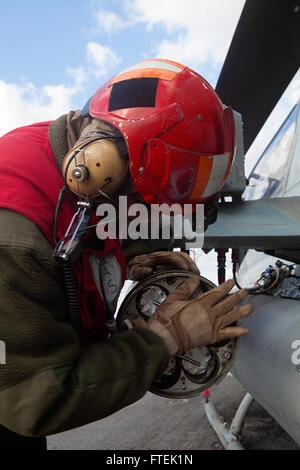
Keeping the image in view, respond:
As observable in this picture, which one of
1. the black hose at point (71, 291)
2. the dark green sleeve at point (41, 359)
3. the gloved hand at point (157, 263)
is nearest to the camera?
the dark green sleeve at point (41, 359)

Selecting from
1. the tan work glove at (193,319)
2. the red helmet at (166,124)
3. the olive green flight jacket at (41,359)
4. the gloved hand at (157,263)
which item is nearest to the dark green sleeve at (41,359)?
the olive green flight jacket at (41,359)

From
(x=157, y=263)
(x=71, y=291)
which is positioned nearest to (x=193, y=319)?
(x=71, y=291)

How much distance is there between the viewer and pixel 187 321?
1.03 metres

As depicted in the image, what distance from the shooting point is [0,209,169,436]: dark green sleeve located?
29.4 inches

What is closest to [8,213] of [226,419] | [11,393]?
[11,393]

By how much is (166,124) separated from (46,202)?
16.9 inches

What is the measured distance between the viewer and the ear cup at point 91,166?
922mm

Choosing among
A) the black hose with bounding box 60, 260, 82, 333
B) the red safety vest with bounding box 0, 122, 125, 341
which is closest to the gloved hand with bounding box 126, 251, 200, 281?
the red safety vest with bounding box 0, 122, 125, 341

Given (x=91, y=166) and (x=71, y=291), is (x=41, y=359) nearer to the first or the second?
(x=71, y=291)

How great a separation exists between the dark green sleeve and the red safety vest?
6cm

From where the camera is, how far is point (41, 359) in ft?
2.52

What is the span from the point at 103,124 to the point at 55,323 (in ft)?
1.96

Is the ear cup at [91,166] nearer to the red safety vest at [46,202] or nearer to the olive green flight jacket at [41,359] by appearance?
the red safety vest at [46,202]

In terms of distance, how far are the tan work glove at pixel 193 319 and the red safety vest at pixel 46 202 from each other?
0.16 m
